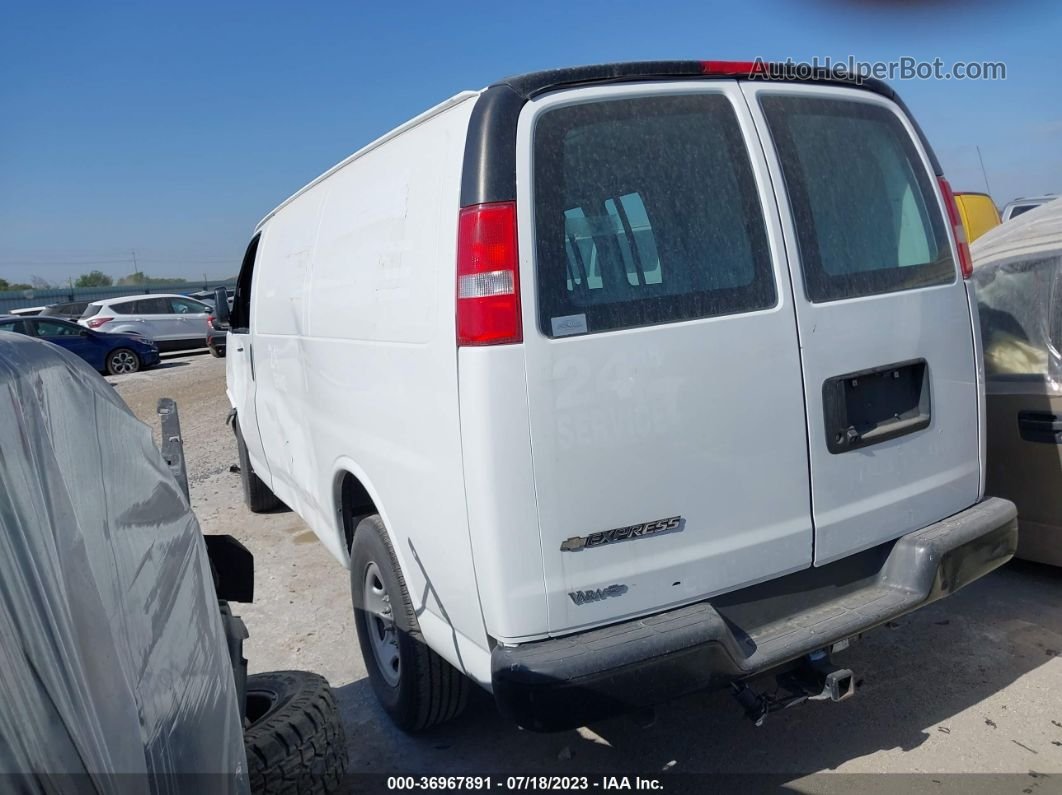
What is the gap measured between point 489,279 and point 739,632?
4.44ft

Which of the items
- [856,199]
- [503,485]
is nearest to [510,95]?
[503,485]

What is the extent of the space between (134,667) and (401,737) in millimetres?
2028

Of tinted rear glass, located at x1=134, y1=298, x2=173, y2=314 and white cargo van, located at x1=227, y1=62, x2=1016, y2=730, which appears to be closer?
white cargo van, located at x1=227, y1=62, x2=1016, y2=730

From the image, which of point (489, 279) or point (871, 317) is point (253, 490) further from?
point (871, 317)

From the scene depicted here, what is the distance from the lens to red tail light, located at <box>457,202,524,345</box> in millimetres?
2432

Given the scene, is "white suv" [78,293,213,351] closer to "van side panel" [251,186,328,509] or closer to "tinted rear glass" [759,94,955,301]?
"van side panel" [251,186,328,509]

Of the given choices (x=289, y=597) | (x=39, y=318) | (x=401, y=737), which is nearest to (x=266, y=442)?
(x=289, y=597)

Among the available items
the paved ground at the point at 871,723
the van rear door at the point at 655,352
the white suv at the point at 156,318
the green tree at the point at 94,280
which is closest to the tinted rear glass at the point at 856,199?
the van rear door at the point at 655,352

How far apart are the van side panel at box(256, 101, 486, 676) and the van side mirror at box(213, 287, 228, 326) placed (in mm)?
2022

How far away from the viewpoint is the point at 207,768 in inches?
75.9

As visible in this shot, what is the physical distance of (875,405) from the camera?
2957mm

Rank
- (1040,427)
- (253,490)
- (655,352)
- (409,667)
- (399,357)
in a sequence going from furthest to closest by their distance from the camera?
(253,490) < (1040,427) < (409,667) < (399,357) < (655,352)

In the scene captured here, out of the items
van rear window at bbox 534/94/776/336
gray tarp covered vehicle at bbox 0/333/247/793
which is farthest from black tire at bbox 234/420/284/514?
van rear window at bbox 534/94/776/336

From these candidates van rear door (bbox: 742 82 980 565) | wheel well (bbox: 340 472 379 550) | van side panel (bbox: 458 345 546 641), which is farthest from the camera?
wheel well (bbox: 340 472 379 550)
